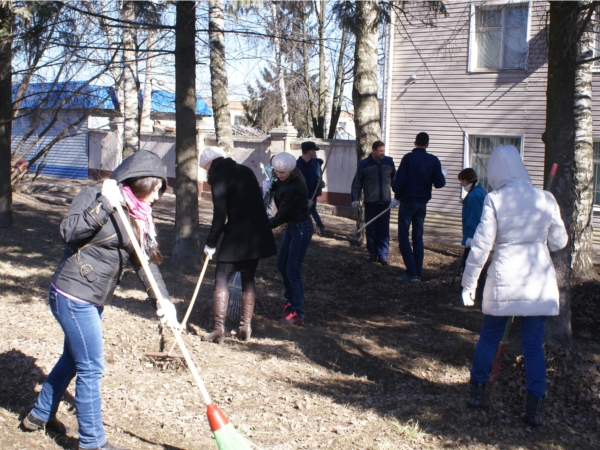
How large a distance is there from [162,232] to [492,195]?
8.51 metres

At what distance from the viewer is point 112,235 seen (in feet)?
10.9

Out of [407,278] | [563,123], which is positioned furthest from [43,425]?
[407,278]

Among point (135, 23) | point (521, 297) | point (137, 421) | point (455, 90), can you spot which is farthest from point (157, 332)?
point (455, 90)

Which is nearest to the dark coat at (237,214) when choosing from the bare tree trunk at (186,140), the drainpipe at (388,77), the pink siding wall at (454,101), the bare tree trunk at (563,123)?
the bare tree trunk at (563,123)

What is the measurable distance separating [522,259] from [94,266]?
258cm

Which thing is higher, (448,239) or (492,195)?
(492,195)

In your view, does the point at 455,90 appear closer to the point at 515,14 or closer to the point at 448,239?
the point at 515,14

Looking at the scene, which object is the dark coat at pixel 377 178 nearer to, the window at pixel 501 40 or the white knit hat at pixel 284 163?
the white knit hat at pixel 284 163

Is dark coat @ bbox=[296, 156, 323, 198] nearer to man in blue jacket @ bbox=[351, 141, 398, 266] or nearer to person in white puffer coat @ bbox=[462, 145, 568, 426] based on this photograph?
man in blue jacket @ bbox=[351, 141, 398, 266]

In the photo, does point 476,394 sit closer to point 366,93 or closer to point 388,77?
point 366,93

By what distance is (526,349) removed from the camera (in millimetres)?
4023

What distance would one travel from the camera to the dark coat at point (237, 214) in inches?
210

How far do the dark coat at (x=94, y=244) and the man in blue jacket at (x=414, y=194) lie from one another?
17.7 feet

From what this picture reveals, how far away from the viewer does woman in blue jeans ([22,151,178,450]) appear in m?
3.22
